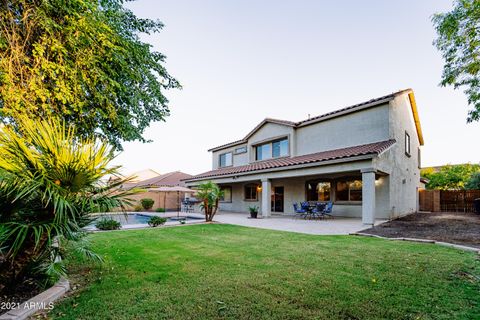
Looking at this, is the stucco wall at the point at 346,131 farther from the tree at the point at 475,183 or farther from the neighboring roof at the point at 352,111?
the tree at the point at 475,183

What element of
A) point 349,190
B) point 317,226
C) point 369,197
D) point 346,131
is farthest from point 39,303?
point 346,131

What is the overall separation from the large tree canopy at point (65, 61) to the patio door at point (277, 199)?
43.6ft

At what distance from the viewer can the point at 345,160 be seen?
1123 cm

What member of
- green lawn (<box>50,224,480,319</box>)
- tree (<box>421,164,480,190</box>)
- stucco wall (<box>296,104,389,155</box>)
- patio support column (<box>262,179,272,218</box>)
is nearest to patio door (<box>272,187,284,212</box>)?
patio support column (<box>262,179,272,218</box>)

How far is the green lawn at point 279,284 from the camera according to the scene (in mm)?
2936

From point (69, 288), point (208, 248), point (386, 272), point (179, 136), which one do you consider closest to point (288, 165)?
point (208, 248)

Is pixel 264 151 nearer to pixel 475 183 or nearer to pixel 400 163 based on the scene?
pixel 400 163

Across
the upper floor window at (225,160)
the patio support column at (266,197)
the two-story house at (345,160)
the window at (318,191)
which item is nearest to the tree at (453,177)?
the two-story house at (345,160)

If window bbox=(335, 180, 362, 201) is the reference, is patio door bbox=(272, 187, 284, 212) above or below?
below

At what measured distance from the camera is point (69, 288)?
370cm

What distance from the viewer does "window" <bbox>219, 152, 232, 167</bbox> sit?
23644 mm

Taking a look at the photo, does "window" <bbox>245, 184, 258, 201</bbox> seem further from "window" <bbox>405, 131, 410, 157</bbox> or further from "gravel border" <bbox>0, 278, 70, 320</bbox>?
"gravel border" <bbox>0, 278, 70, 320</bbox>

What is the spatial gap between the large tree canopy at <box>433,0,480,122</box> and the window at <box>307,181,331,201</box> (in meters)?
7.66

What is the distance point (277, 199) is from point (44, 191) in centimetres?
1689
